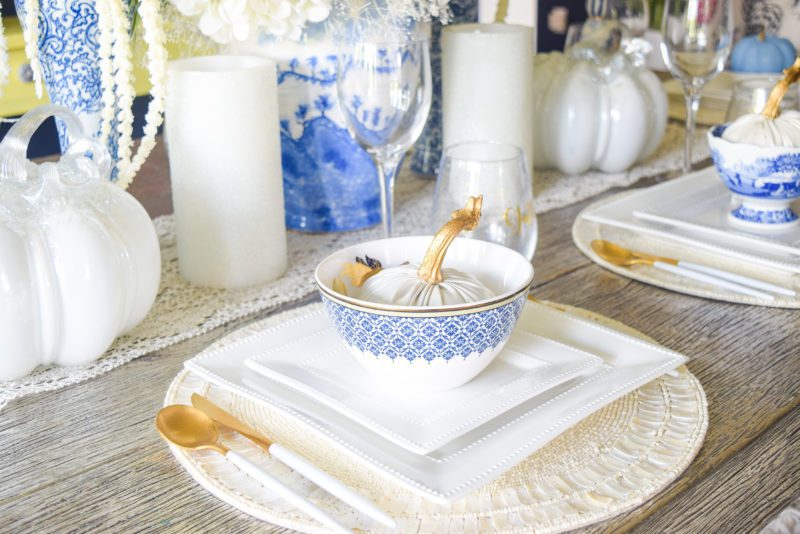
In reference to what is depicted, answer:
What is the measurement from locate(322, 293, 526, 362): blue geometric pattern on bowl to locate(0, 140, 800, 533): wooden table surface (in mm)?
106

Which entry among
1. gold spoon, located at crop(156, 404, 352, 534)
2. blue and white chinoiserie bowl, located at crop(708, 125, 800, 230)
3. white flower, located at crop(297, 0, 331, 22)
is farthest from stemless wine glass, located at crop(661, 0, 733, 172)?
gold spoon, located at crop(156, 404, 352, 534)

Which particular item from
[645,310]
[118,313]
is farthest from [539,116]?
[118,313]

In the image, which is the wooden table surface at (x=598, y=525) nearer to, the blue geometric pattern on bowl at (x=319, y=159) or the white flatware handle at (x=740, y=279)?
the white flatware handle at (x=740, y=279)

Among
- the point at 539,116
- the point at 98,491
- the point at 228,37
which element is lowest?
the point at 98,491

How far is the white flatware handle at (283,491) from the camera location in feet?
1.32

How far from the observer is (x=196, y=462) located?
46cm

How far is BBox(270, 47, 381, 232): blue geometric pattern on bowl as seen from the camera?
2.66 feet

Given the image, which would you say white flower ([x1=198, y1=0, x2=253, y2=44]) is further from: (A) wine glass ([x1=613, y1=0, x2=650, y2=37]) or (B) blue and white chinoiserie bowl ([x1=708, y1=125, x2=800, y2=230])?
(A) wine glass ([x1=613, y1=0, x2=650, y2=37])

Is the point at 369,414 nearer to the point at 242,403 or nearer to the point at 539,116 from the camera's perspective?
the point at 242,403

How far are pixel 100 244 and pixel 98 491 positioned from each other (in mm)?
180

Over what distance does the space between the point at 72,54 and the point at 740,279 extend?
557 mm

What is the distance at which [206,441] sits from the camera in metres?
0.47

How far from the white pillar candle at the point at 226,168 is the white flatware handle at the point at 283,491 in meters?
0.30

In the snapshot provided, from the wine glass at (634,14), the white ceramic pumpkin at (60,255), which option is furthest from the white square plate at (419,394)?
the wine glass at (634,14)
